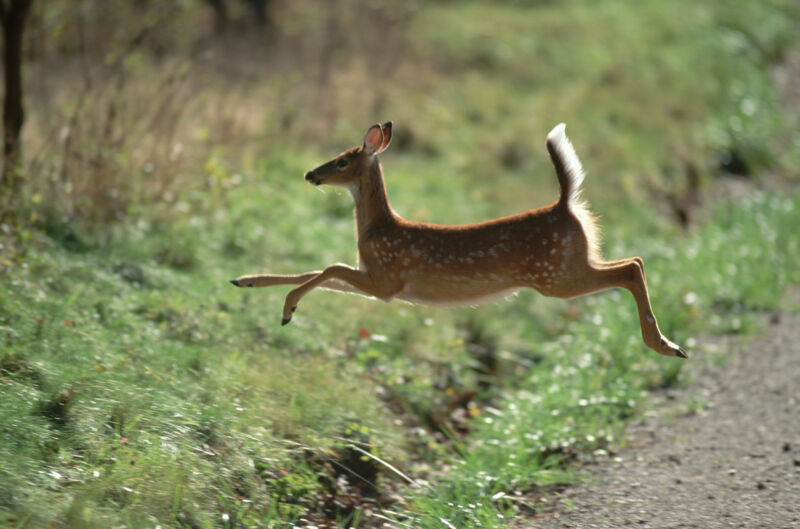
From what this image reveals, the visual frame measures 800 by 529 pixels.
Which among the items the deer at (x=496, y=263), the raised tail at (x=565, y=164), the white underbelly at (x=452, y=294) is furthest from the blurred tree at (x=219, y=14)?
the raised tail at (x=565, y=164)

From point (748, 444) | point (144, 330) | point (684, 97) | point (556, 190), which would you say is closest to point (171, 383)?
point (144, 330)

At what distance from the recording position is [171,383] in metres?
5.68

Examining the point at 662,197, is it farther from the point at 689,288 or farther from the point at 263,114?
the point at 263,114

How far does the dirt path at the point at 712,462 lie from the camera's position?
218 inches

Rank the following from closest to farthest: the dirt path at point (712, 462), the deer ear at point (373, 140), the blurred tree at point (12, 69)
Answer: the dirt path at point (712, 462) → the deer ear at point (373, 140) → the blurred tree at point (12, 69)

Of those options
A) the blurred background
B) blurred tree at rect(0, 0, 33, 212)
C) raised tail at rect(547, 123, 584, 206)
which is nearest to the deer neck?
raised tail at rect(547, 123, 584, 206)

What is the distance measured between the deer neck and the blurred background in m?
1.24

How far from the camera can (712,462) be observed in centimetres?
640

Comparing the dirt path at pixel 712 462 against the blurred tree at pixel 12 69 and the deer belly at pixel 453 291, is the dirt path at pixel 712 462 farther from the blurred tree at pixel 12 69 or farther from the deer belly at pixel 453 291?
the blurred tree at pixel 12 69

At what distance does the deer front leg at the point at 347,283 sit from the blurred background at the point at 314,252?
77 centimetres

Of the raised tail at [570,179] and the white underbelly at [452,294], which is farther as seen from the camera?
the white underbelly at [452,294]

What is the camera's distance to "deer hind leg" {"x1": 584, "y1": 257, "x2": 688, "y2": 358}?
5.14 m

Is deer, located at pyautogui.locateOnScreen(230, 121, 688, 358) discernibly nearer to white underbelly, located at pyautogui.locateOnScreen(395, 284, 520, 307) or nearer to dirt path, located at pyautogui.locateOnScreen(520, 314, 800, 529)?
white underbelly, located at pyautogui.locateOnScreen(395, 284, 520, 307)

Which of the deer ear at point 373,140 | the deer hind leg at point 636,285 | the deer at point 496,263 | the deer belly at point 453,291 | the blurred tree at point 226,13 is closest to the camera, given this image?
the deer hind leg at point 636,285
